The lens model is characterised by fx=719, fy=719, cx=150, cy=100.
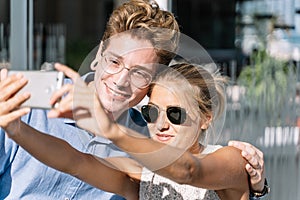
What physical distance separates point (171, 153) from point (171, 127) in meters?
0.32

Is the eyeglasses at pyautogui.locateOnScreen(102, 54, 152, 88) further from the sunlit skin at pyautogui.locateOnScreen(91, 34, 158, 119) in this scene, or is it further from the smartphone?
the smartphone

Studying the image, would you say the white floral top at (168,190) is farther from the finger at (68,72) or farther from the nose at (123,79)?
the finger at (68,72)

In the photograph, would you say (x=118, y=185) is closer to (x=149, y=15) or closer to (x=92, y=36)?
(x=149, y=15)

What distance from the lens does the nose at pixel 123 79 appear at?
5.99ft

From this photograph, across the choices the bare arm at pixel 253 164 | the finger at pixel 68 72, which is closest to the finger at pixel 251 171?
the bare arm at pixel 253 164

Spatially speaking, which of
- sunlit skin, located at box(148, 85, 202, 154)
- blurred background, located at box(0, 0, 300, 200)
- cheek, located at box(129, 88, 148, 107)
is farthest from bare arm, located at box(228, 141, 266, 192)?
blurred background, located at box(0, 0, 300, 200)

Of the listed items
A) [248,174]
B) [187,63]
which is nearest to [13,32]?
[187,63]

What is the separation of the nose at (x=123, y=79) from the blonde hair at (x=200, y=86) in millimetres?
79

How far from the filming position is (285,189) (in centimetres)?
432

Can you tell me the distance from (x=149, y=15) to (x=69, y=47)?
7066mm

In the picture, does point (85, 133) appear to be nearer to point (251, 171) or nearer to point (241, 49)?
point (251, 171)

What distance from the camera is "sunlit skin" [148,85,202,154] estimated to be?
1683 millimetres

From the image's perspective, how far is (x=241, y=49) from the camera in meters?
9.77

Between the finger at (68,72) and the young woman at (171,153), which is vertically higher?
the finger at (68,72)
